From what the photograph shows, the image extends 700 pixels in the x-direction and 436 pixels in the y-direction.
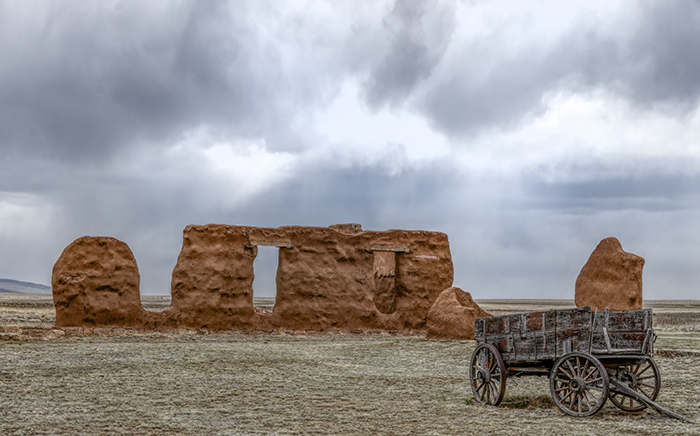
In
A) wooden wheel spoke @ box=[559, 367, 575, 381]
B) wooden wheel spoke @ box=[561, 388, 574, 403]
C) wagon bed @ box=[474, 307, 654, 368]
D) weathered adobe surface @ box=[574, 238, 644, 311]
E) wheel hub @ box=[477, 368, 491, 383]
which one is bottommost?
wooden wheel spoke @ box=[561, 388, 574, 403]

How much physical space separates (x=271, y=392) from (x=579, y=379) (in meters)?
4.96

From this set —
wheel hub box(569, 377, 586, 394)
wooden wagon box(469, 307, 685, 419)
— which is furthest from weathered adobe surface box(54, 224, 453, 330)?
wheel hub box(569, 377, 586, 394)

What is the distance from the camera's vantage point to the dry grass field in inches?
344

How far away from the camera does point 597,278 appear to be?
23.9 m

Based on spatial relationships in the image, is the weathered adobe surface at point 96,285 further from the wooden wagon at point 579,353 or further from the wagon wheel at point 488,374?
the wooden wagon at point 579,353

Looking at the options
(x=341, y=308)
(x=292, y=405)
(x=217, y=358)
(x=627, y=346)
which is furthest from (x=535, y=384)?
(x=341, y=308)

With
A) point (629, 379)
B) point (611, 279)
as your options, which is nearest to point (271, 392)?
point (629, 379)

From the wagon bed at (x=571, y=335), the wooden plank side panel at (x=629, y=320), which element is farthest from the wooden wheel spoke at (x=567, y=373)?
the wooden plank side panel at (x=629, y=320)

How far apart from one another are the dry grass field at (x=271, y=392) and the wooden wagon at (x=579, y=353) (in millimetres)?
377

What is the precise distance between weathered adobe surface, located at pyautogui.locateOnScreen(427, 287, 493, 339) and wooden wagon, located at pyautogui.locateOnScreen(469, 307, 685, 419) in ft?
32.3

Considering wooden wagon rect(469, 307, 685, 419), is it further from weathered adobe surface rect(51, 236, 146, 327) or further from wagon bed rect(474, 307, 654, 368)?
weathered adobe surface rect(51, 236, 146, 327)

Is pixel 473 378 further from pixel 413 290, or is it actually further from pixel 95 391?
pixel 413 290

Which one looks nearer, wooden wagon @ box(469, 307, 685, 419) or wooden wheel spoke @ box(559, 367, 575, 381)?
wooden wagon @ box(469, 307, 685, 419)

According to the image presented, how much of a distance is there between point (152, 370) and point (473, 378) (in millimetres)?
6385
